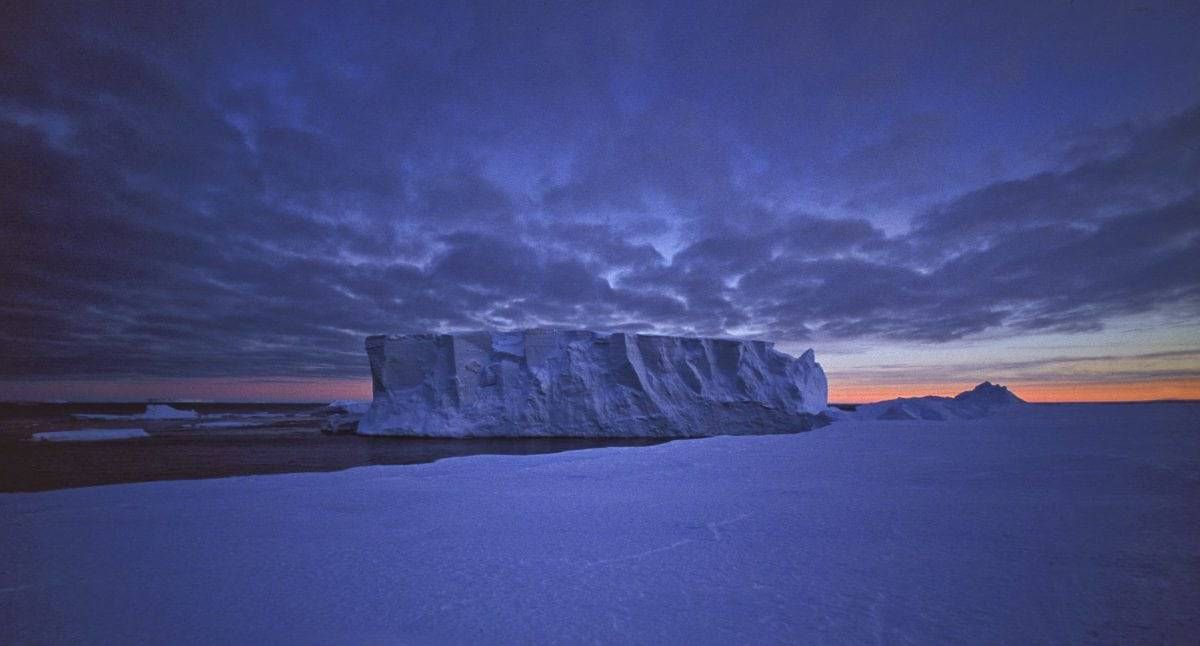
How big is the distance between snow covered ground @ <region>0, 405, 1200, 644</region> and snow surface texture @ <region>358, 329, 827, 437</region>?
56.2ft

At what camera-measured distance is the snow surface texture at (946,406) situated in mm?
18438

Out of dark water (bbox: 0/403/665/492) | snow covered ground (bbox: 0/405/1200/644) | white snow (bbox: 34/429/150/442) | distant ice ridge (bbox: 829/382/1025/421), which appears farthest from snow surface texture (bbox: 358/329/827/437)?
snow covered ground (bbox: 0/405/1200/644)

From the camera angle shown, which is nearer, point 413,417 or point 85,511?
point 85,511

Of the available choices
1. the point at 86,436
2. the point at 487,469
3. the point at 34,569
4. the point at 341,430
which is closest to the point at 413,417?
the point at 341,430

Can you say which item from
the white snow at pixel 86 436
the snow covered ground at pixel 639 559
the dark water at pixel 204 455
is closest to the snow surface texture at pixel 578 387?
the dark water at pixel 204 455

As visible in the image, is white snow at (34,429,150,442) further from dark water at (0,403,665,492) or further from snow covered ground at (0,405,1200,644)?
snow covered ground at (0,405,1200,644)

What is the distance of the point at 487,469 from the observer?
23.8 feet

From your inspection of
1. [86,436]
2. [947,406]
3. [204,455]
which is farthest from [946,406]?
[86,436]

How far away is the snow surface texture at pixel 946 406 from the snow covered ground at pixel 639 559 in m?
13.9

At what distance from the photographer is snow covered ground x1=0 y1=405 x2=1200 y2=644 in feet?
7.16

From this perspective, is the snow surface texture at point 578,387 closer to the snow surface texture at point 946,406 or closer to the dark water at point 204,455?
the dark water at point 204,455

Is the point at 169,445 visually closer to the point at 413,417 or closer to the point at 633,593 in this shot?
the point at 413,417

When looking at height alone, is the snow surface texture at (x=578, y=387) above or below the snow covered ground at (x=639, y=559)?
above

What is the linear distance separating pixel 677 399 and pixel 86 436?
25.6 m
